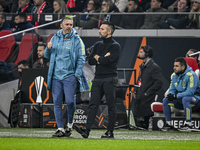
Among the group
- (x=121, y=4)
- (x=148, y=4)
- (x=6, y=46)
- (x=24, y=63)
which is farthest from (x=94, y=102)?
(x=148, y=4)

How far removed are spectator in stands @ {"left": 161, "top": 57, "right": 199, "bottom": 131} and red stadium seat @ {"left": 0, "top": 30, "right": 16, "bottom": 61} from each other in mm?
3987

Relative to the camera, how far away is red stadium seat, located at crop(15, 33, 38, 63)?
11539 millimetres

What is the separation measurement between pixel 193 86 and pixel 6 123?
4519 mm

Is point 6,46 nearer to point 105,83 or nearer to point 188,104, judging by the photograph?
point 188,104

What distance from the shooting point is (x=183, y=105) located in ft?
33.4

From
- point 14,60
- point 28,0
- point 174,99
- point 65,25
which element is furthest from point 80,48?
point 28,0

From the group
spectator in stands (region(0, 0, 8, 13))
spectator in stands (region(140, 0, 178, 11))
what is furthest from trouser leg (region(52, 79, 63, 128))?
spectator in stands (region(0, 0, 8, 13))

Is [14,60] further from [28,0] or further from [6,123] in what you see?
[28,0]

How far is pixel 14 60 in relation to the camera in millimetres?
11609

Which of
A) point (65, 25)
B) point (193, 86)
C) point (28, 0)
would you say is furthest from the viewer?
point (28, 0)

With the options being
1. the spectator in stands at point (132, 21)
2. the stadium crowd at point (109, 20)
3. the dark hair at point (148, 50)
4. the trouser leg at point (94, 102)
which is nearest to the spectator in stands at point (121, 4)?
the stadium crowd at point (109, 20)

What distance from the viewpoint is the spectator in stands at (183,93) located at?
33.3 feet

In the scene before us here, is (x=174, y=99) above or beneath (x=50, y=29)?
beneath

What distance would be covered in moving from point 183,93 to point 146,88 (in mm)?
1311
